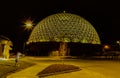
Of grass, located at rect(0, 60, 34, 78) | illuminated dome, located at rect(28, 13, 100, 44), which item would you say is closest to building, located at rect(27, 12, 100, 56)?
illuminated dome, located at rect(28, 13, 100, 44)

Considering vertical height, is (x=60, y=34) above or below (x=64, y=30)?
below

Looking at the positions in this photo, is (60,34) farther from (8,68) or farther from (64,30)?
(8,68)

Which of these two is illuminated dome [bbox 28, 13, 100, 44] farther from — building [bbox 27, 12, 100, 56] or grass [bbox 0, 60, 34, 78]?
grass [bbox 0, 60, 34, 78]

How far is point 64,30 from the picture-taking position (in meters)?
63.0

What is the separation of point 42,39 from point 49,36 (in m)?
1.90

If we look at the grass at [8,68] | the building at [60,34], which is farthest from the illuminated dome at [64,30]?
the grass at [8,68]

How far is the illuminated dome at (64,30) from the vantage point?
6175cm

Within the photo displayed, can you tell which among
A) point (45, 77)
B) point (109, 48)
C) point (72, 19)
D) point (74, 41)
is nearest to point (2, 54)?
point (45, 77)

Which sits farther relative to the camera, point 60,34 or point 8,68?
point 60,34

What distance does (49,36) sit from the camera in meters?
62.2

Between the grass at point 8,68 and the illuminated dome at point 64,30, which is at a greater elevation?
the illuminated dome at point 64,30

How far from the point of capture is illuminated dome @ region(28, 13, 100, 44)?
203 feet

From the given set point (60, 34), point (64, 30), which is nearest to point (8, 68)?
point (60, 34)

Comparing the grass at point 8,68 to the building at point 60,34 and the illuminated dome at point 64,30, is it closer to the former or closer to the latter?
the building at point 60,34
